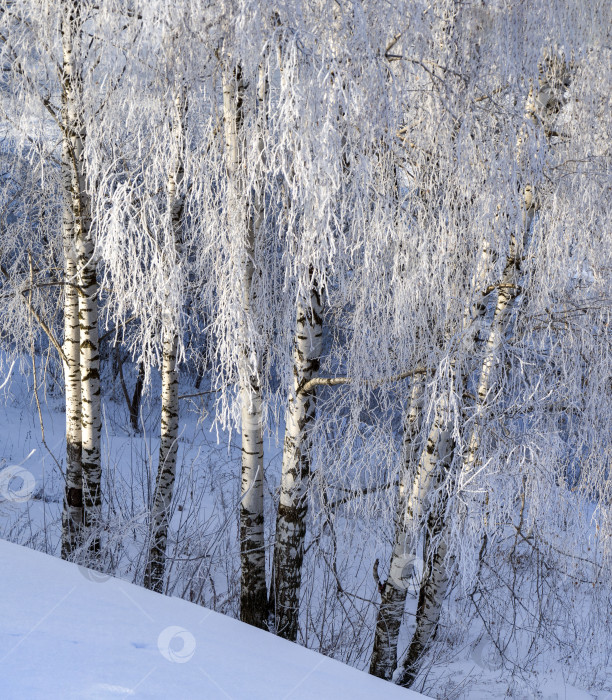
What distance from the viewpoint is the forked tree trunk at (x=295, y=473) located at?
418 cm

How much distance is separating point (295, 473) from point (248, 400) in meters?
0.65

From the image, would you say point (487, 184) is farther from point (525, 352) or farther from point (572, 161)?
point (525, 352)

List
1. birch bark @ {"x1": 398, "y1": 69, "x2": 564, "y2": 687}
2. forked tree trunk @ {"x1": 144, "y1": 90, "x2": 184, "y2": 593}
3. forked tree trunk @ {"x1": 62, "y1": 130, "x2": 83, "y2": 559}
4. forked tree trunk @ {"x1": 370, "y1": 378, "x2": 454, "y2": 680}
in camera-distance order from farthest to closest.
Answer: forked tree trunk @ {"x1": 62, "y1": 130, "x2": 83, "y2": 559} < forked tree trunk @ {"x1": 144, "y1": 90, "x2": 184, "y2": 593} < forked tree trunk @ {"x1": 370, "y1": 378, "x2": 454, "y2": 680} < birch bark @ {"x1": 398, "y1": 69, "x2": 564, "y2": 687}

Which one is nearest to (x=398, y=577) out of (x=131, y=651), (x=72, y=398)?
(x=131, y=651)

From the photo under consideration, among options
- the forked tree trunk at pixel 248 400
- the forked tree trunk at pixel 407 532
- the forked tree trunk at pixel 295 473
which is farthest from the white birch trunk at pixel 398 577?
the forked tree trunk at pixel 248 400

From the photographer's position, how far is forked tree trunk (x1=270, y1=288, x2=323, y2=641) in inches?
164

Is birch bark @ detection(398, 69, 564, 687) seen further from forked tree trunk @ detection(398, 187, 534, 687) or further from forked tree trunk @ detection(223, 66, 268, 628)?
forked tree trunk @ detection(223, 66, 268, 628)

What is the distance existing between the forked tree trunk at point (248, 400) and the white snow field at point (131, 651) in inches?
53.9

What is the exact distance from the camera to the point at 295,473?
4398 mm

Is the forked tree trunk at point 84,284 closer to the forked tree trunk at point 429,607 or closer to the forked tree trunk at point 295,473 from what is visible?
the forked tree trunk at point 295,473

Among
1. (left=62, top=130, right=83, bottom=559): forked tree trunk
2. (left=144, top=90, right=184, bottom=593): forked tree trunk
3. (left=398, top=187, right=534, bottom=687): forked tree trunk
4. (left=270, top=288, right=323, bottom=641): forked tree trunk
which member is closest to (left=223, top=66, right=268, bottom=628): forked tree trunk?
(left=270, top=288, right=323, bottom=641): forked tree trunk

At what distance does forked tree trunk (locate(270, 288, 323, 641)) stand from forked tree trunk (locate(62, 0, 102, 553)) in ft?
4.59

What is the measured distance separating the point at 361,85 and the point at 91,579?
8.72 feet

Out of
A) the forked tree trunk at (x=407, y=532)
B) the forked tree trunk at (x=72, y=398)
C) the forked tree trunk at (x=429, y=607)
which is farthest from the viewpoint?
the forked tree trunk at (x=72, y=398)
